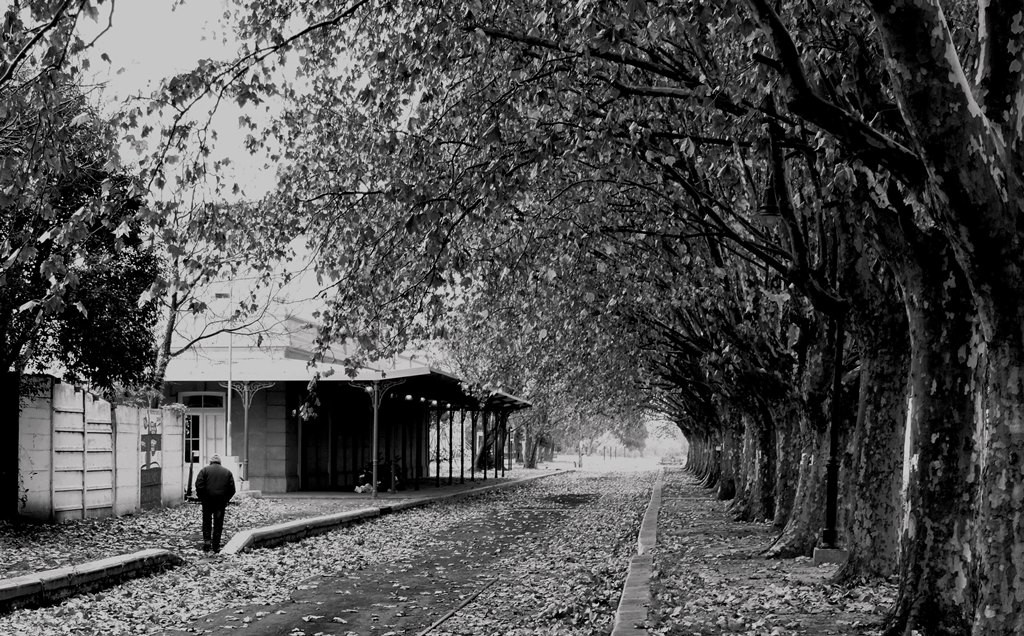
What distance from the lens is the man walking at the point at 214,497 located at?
53.9 feet

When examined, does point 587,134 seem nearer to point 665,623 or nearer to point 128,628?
point 665,623

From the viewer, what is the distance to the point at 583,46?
858 centimetres

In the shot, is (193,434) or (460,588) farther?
(193,434)

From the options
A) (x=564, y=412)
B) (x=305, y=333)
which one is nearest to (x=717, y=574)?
(x=305, y=333)

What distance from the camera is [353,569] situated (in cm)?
1511

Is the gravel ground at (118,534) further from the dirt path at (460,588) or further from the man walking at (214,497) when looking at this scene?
the dirt path at (460,588)

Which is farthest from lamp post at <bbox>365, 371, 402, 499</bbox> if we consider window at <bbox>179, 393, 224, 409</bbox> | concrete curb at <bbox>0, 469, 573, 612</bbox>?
concrete curb at <bbox>0, 469, 573, 612</bbox>

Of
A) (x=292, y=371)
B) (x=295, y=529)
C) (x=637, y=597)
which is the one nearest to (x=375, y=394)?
(x=292, y=371)

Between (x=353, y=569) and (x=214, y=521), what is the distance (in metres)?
2.92

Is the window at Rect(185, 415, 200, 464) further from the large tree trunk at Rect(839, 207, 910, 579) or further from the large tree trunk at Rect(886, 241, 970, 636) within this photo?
the large tree trunk at Rect(886, 241, 970, 636)

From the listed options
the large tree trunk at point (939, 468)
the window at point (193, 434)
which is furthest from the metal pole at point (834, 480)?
the window at point (193, 434)

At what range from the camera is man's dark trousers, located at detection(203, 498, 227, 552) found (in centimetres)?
1644

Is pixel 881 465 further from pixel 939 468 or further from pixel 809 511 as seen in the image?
pixel 809 511

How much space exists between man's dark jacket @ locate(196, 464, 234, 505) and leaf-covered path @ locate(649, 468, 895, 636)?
7059mm
